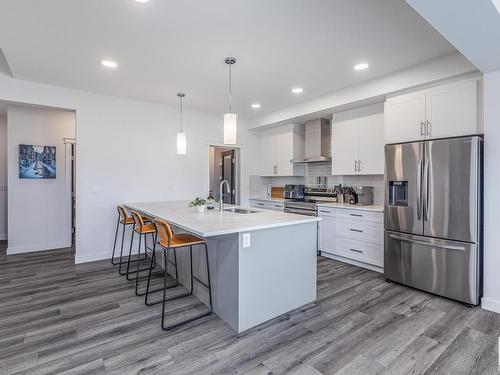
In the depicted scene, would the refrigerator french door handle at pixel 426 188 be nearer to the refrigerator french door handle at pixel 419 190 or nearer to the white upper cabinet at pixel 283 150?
the refrigerator french door handle at pixel 419 190

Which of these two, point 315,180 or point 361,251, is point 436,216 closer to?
point 361,251

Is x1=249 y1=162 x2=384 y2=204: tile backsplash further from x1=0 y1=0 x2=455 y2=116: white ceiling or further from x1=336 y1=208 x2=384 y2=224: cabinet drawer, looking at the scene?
x1=0 y1=0 x2=455 y2=116: white ceiling

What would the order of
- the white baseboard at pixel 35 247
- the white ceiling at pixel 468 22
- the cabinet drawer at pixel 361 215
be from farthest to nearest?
the white baseboard at pixel 35 247 < the cabinet drawer at pixel 361 215 < the white ceiling at pixel 468 22

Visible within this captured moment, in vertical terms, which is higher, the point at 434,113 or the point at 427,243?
the point at 434,113

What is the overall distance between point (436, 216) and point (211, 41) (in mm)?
2912

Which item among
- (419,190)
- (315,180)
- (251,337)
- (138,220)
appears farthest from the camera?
(315,180)

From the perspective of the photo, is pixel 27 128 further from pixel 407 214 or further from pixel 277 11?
pixel 407 214

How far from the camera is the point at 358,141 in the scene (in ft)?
14.0

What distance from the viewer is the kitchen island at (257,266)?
90.2 inches

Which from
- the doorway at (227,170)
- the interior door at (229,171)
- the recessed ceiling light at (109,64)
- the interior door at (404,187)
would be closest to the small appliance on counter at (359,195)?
the interior door at (404,187)

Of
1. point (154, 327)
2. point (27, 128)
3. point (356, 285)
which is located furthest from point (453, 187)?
point (27, 128)

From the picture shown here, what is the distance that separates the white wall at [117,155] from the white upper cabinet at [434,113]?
10.4 feet

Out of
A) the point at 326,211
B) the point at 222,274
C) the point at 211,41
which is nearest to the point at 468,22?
the point at 211,41

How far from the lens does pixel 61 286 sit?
328 cm
